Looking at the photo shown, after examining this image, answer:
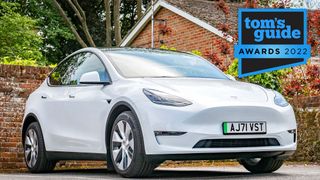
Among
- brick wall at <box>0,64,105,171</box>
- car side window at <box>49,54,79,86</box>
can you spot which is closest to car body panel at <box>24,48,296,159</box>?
car side window at <box>49,54,79,86</box>

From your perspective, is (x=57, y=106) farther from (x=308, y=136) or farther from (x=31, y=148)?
(x=308, y=136)

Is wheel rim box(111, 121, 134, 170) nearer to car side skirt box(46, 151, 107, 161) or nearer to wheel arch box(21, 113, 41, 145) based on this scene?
car side skirt box(46, 151, 107, 161)

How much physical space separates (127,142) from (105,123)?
0.58m

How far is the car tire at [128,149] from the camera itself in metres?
7.64

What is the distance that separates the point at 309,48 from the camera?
54.6ft

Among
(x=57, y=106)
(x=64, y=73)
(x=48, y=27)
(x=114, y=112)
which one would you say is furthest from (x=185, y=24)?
(x=114, y=112)

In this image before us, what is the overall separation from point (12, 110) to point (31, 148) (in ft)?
6.40

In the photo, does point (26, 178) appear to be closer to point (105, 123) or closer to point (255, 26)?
point (105, 123)

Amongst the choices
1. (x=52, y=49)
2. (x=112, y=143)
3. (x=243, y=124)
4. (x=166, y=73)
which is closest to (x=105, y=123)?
(x=112, y=143)

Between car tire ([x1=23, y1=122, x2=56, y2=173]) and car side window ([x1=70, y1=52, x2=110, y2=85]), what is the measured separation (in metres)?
0.89

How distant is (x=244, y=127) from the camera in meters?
7.71

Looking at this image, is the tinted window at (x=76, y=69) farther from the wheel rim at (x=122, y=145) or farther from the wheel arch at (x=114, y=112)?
the wheel rim at (x=122, y=145)

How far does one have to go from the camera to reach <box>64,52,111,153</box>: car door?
27.8ft

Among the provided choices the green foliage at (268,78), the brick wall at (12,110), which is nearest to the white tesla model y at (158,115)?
the brick wall at (12,110)
